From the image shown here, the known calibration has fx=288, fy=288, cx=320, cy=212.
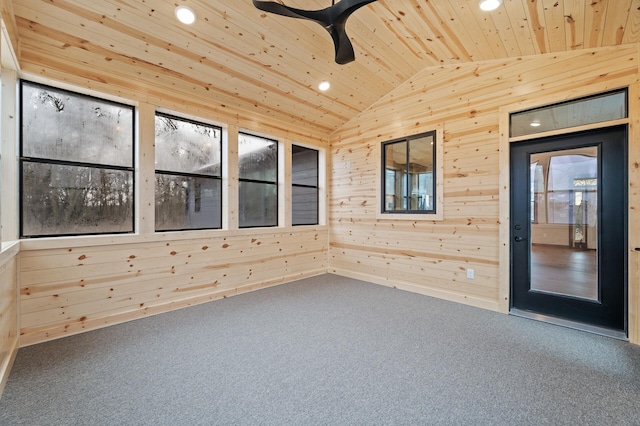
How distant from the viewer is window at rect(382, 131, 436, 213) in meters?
4.10

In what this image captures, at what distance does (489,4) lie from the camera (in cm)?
250

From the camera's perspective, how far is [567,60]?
9.81 ft

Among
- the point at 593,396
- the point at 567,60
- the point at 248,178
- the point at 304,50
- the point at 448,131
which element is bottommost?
the point at 593,396

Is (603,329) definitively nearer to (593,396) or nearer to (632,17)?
(593,396)

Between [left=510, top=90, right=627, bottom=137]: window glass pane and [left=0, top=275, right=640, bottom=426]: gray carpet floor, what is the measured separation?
2106 millimetres

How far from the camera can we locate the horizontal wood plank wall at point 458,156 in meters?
3.02

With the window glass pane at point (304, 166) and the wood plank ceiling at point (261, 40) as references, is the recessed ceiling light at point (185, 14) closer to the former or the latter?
the wood plank ceiling at point (261, 40)

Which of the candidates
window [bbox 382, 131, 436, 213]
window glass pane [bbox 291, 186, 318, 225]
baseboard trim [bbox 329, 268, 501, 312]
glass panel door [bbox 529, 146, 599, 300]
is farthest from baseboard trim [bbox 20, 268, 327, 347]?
glass panel door [bbox 529, 146, 599, 300]

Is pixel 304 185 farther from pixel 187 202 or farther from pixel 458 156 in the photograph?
pixel 458 156

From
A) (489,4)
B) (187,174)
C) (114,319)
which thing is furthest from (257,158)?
(489,4)

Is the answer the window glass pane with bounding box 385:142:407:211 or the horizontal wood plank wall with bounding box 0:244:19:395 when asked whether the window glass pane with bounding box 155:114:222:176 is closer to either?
the horizontal wood plank wall with bounding box 0:244:19:395

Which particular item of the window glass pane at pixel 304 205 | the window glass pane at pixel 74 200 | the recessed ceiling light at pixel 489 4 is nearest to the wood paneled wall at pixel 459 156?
the window glass pane at pixel 304 205

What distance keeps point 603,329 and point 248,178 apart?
176 inches

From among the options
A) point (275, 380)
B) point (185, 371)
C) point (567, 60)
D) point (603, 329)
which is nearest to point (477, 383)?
point (275, 380)
